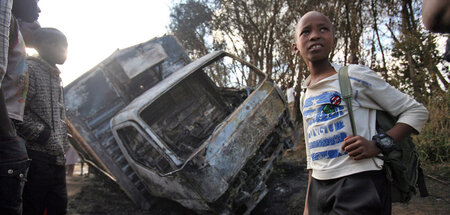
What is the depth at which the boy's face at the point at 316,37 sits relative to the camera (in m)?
1.27

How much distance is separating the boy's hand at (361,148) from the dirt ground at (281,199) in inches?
88.8

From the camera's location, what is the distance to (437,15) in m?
0.75

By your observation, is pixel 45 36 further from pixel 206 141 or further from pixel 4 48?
pixel 206 141

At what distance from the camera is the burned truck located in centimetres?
286

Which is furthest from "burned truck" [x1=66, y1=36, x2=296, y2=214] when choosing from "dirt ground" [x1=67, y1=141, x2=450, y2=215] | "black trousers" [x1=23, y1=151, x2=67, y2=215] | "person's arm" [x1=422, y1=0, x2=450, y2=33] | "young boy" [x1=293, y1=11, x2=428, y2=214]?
"person's arm" [x1=422, y1=0, x2=450, y2=33]

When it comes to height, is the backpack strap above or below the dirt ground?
above

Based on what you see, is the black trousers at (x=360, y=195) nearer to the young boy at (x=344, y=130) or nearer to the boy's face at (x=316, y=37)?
the young boy at (x=344, y=130)

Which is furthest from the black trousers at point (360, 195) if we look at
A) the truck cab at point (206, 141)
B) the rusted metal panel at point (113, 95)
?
the rusted metal panel at point (113, 95)

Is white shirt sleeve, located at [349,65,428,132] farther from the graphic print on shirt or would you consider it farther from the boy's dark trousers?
the boy's dark trousers

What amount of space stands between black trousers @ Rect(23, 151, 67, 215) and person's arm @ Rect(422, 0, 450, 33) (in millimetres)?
2496

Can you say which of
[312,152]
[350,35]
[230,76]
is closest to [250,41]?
[230,76]

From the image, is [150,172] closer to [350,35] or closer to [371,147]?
[371,147]

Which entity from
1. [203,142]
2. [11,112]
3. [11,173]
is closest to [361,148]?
[11,173]

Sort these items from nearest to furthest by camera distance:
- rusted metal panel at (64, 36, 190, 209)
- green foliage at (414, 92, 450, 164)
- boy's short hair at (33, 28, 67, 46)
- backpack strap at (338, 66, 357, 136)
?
backpack strap at (338, 66, 357, 136) → boy's short hair at (33, 28, 67, 46) → green foliage at (414, 92, 450, 164) → rusted metal panel at (64, 36, 190, 209)
